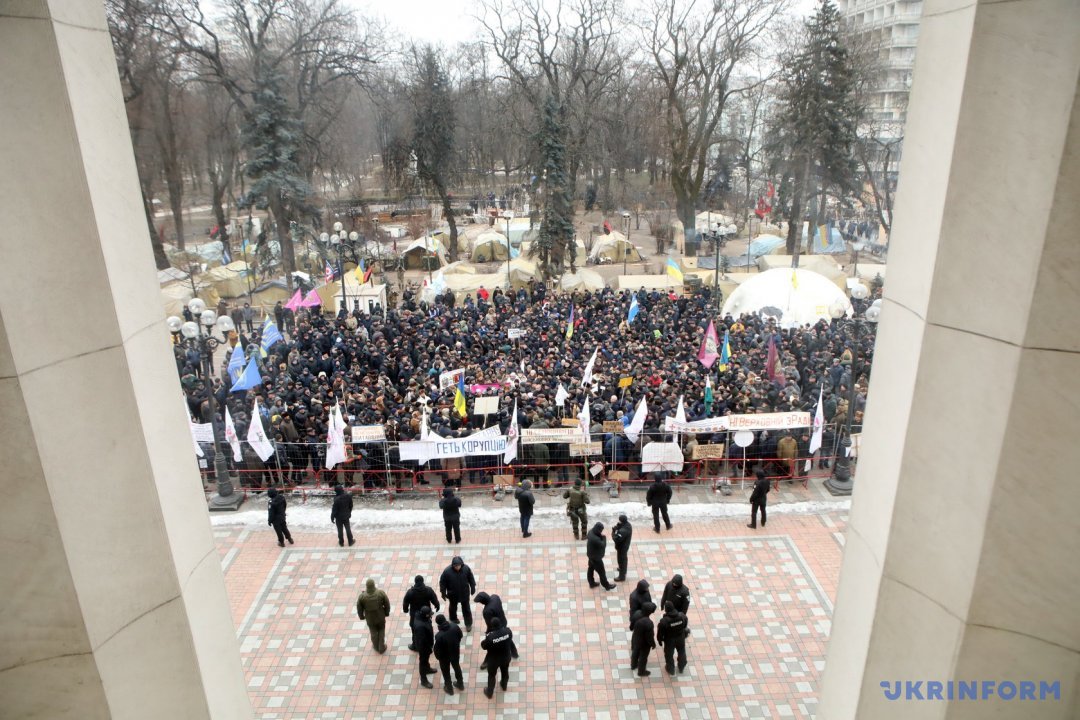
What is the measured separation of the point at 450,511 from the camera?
11.8 m

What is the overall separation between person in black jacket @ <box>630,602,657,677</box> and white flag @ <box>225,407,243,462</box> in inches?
328

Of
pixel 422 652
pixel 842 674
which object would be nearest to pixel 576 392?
pixel 422 652

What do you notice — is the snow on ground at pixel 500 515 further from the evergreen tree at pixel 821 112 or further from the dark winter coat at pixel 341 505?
the evergreen tree at pixel 821 112

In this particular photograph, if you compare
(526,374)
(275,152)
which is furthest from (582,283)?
(275,152)

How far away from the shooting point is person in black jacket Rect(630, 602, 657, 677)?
878 cm

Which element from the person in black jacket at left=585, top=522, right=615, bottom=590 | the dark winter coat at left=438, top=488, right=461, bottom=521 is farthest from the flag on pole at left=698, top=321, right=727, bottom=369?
the dark winter coat at left=438, top=488, right=461, bottom=521

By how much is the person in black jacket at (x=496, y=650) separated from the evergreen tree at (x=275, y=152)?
25566 mm

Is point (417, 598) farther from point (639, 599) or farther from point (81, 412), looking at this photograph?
point (81, 412)

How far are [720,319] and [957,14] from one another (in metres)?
18.2

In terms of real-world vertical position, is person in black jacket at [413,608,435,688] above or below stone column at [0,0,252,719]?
below

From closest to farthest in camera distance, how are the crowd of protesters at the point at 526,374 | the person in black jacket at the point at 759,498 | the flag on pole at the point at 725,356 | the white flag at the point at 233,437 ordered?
the person in black jacket at the point at 759,498, the white flag at the point at 233,437, the crowd of protesters at the point at 526,374, the flag on pole at the point at 725,356

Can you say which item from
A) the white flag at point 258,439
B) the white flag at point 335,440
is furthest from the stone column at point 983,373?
the white flag at point 258,439

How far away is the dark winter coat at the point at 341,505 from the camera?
1197 cm

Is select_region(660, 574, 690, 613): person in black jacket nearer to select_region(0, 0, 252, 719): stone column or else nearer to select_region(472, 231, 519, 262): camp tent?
select_region(0, 0, 252, 719): stone column
